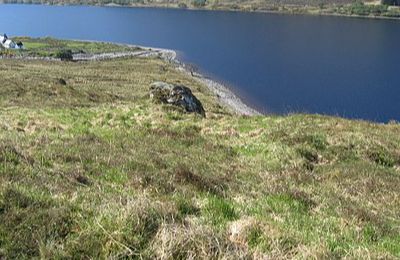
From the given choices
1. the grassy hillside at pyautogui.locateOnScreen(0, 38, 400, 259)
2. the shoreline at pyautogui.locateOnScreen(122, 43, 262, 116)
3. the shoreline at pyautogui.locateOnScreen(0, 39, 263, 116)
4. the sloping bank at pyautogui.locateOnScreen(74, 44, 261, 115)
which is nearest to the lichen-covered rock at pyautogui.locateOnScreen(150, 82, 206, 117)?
the grassy hillside at pyautogui.locateOnScreen(0, 38, 400, 259)

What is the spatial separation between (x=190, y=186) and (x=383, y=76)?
324 feet

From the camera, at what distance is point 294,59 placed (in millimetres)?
123062

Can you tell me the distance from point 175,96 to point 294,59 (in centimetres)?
9642

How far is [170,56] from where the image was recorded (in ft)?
A: 428

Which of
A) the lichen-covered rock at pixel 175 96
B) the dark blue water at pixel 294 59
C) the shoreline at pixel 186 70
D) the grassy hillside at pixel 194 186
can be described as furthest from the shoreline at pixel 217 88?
the grassy hillside at pixel 194 186

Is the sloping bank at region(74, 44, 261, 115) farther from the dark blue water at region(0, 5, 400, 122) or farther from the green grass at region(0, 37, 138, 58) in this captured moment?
the green grass at region(0, 37, 138, 58)

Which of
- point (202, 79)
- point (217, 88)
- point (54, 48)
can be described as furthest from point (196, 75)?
point (54, 48)

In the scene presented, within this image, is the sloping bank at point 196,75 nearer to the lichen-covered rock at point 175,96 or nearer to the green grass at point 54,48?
the green grass at point 54,48

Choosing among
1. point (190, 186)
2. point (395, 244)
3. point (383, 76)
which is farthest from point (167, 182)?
point (383, 76)

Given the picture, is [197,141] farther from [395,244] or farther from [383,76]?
[383,76]

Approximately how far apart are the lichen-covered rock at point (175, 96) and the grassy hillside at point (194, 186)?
3729mm

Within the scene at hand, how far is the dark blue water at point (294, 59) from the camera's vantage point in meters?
83.6

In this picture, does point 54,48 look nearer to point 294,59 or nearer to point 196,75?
point 196,75

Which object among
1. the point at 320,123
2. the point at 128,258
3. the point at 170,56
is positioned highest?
the point at 128,258
